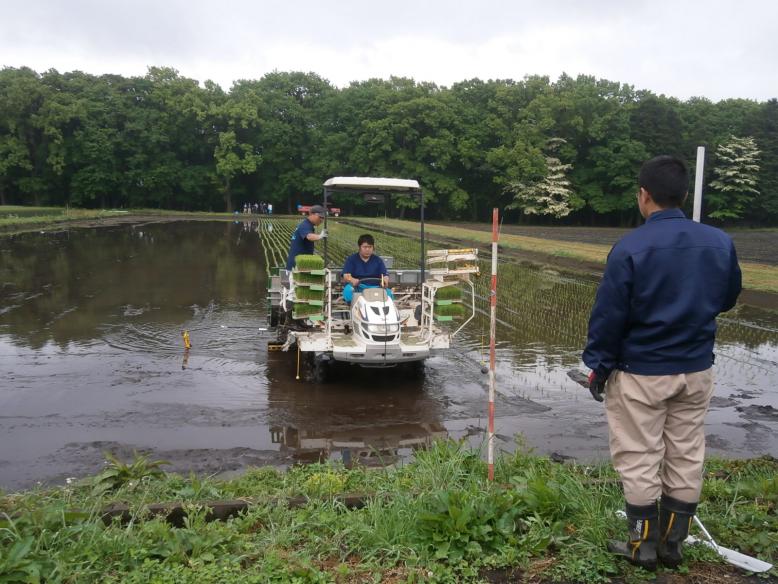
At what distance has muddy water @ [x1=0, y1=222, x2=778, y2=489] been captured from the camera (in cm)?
573

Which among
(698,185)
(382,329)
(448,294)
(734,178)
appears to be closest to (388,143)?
(734,178)

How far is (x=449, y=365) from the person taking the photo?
29.2ft

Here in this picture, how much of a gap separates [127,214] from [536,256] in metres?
37.9

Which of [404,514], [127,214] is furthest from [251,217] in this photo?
[404,514]

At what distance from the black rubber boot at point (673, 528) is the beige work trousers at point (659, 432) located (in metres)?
0.04

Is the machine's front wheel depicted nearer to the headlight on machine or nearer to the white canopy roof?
the headlight on machine

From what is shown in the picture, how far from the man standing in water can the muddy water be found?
8.89 ft

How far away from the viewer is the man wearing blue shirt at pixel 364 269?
804 cm

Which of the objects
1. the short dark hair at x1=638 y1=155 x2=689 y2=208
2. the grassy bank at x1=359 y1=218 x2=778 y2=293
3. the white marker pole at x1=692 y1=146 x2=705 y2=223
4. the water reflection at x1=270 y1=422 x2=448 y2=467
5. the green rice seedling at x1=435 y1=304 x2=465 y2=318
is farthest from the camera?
the grassy bank at x1=359 y1=218 x2=778 y2=293

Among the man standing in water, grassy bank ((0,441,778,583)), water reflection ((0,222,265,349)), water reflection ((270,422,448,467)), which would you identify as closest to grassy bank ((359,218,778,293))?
water reflection ((0,222,265,349))

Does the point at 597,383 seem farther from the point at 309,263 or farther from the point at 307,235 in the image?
the point at 307,235

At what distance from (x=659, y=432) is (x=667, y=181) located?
1250 millimetres

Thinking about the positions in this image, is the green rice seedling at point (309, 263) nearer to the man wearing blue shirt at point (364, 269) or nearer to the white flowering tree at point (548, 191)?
the man wearing blue shirt at point (364, 269)

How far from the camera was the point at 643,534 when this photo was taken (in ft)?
9.69
